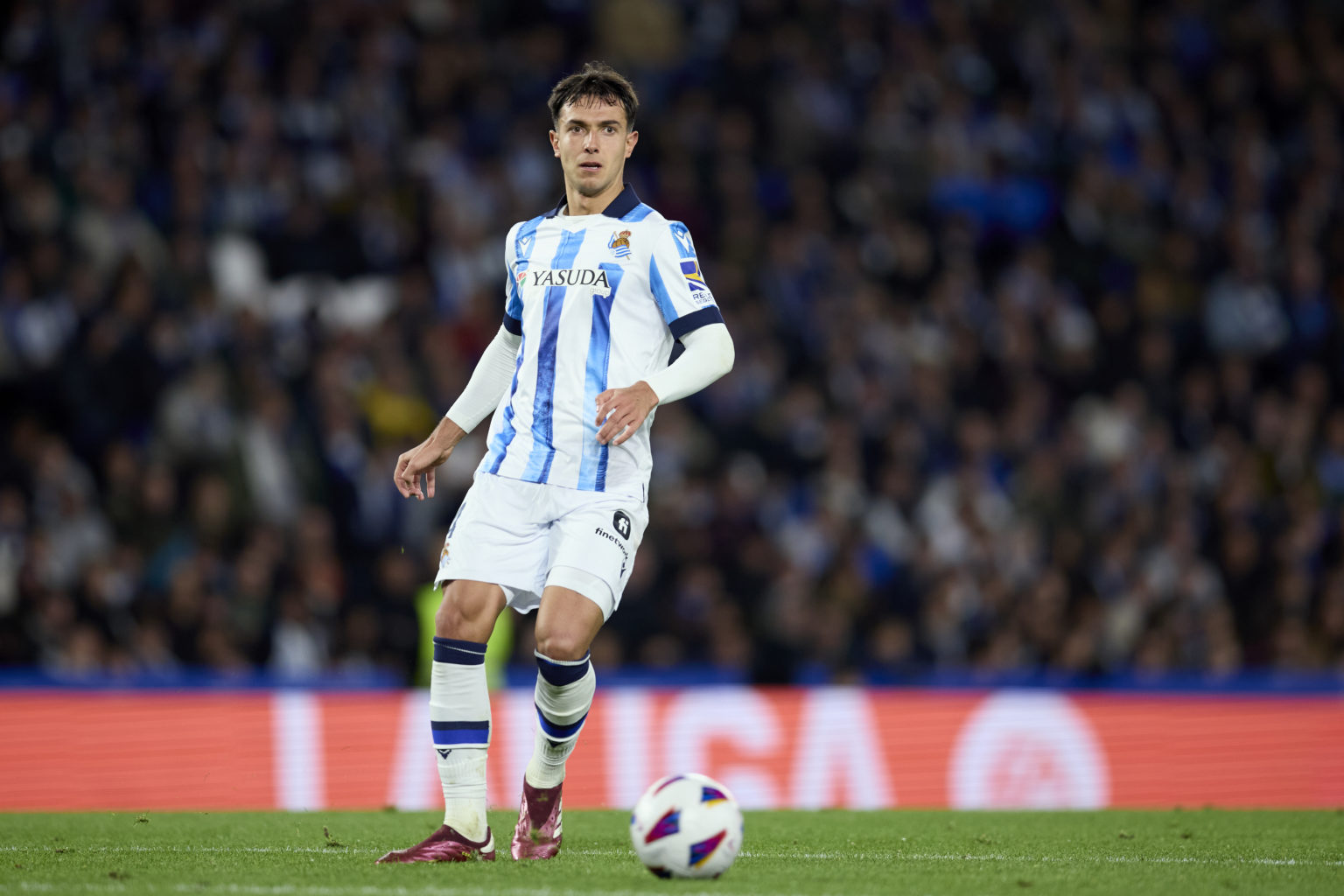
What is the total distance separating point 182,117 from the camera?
12.4 metres

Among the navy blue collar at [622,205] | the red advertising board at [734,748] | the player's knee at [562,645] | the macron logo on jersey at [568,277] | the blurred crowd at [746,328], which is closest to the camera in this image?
the player's knee at [562,645]

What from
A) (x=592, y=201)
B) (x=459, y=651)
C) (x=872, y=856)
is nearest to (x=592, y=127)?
(x=592, y=201)

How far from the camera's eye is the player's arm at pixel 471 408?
555 centimetres

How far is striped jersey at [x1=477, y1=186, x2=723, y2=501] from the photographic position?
209 inches

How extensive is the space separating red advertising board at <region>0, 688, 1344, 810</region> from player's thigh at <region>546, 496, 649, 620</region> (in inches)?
148

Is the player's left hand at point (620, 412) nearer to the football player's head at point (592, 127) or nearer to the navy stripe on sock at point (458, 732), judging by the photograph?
the football player's head at point (592, 127)

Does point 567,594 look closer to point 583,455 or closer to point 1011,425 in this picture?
point 583,455

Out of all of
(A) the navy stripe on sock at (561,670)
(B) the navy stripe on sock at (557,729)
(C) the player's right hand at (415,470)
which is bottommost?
(B) the navy stripe on sock at (557,729)

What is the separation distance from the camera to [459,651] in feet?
16.8

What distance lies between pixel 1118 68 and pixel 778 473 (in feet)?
21.7

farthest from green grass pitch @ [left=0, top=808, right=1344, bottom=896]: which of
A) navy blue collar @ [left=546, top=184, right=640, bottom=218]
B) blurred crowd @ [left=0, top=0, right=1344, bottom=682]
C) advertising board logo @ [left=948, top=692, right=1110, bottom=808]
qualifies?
blurred crowd @ [left=0, top=0, right=1344, bottom=682]

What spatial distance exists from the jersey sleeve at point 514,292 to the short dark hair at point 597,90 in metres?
0.43

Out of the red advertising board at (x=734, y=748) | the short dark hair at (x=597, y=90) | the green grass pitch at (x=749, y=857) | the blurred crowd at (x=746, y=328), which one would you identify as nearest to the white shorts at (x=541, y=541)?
the green grass pitch at (x=749, y=857)

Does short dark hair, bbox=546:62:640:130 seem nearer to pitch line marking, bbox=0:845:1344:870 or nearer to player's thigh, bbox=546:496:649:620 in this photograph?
player's thigh, bbox=546:496:649:620
